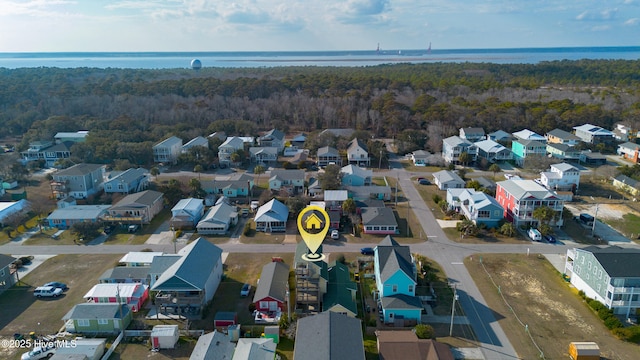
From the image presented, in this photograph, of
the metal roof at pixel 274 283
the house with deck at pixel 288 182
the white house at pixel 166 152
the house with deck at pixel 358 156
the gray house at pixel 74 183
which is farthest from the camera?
the white house at pixel 166 152

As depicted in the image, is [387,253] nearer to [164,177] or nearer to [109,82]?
[164,177]

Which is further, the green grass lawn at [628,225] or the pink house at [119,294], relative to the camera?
the green grass lawn at [628,225]

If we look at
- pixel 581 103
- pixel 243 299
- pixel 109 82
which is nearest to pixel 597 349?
pixel 243 299

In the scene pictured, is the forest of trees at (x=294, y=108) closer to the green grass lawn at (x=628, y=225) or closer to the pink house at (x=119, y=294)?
the green grass lawn at (x=628, y=225)

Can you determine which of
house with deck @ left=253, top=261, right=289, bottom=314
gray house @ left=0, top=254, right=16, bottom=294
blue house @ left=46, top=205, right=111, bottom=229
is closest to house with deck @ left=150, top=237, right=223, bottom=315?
house with deck @ left=253, top=261, right=289, bottom=314

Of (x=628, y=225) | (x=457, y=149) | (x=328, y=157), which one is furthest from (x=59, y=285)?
(x=457, y=149)

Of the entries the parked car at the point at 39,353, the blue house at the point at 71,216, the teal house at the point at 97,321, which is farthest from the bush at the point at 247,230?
the parked car at the point at 39,353

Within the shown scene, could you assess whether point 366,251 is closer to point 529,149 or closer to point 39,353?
point 39,353
